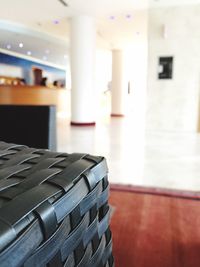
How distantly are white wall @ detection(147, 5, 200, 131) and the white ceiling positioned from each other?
29 centimetres

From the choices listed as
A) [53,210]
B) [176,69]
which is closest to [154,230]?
[53,210]

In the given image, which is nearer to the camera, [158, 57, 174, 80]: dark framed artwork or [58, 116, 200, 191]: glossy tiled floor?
[58, 116, 200, 191]: glossy tiled floor

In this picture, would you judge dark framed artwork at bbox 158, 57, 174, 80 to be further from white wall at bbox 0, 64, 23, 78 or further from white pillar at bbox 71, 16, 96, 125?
white wall at bbox 0, 64, 23, 78

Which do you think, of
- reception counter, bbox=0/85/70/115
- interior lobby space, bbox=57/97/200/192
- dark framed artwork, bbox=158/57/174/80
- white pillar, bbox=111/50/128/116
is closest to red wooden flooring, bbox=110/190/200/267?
interior lobby space, bbox=57/97/200/192

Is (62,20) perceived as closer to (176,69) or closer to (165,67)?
(165,67)

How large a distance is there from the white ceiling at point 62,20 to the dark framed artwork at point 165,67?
1.12 meters

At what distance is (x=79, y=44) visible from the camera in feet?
19.9

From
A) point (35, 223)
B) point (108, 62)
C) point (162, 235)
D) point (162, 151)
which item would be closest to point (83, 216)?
point (35, 223)

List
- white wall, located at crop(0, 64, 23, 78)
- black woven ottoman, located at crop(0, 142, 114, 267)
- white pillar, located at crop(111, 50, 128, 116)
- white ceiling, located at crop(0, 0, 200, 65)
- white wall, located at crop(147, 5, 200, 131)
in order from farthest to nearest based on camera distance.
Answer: white wall, located at crop(0, 64, 23, 78) < white pillar, located at crop(111, 50, 128, 116) < white ceiling, located at crop(0, 0, 200, 65) < white wall, located at crop(147, 5, 200, 131) < black woven ottoman, located at crop(0, 142, 114, 267)

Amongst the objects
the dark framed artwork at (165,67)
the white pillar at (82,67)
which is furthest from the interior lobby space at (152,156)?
the white pillar at (82,67)

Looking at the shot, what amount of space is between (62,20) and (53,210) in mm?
6869

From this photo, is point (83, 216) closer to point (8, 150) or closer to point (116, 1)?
point (8, 150)

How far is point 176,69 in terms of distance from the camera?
17.6 feet

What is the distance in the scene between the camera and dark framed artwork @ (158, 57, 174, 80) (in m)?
5.36
